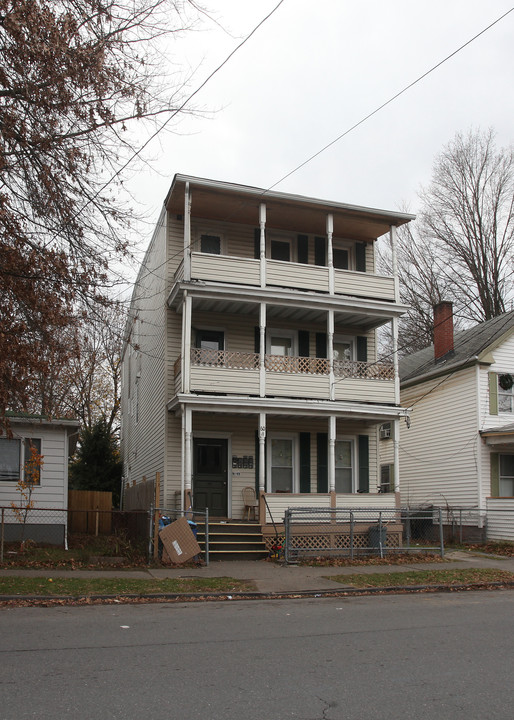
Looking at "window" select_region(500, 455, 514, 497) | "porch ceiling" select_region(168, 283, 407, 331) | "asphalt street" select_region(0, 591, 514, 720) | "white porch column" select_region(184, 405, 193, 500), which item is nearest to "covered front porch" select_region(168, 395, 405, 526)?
"white porch column" select_region(184, 405, 193, 500)

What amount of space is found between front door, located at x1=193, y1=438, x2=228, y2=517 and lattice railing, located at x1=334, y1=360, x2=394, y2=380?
3.96 metres

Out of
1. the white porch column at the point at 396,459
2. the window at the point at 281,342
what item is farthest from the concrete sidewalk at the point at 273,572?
the window at the point at 281,342

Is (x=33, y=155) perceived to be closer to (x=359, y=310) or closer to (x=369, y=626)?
(x=369, y=626)

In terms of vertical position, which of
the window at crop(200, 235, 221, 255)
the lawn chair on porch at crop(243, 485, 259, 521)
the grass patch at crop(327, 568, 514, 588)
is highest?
the window at crop(200, 235, 221, 255)

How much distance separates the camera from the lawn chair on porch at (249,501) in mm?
19333

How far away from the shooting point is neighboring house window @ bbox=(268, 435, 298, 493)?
66.6 ft

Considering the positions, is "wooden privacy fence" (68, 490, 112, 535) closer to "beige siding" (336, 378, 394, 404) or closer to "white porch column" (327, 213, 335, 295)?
"beige siding" (336, 378, 394, 404)

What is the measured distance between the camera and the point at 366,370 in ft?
68.4

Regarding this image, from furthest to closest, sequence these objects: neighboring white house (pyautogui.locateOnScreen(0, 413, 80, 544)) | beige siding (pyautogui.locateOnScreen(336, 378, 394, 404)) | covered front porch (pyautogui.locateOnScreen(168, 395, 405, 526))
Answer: beige siding (pyautogui.locateOnScreen(336, 378, 394, 404)), covered front porch (pyautogui.locateOnScreen(168, 395, 405, 526)), neighboring white house (pyautogui.locateOnScreen(0, 413, 80, 544))

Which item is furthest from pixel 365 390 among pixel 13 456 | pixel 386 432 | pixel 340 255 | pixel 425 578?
pixel 13 456

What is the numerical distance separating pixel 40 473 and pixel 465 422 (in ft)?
43.2

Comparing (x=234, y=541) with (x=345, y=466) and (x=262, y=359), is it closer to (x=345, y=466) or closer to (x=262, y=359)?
(x=262, y=359)

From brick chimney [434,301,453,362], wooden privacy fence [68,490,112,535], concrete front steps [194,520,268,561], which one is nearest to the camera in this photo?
concrete front steps [194,520,268,561]

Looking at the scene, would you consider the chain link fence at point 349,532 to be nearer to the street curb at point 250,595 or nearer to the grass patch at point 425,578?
the grass patch at point 425,578
